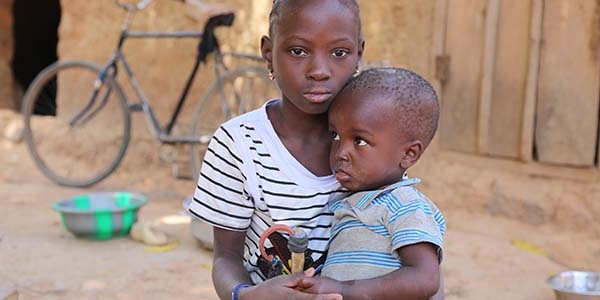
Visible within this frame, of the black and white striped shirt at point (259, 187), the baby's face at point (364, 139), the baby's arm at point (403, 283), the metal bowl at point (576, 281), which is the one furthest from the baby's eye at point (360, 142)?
the metal bowl at point (576, 281)

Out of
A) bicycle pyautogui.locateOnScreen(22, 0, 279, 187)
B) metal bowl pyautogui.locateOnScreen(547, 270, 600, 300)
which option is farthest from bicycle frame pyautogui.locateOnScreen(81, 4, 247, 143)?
metal bowl pyautogui.locateOnScreen(547, 270, 600, 300)

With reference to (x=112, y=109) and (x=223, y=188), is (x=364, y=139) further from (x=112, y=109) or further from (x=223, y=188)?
(x=112, y=109)

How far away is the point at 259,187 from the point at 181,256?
226 centimetres

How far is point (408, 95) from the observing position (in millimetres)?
1430

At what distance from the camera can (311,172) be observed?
1.52m

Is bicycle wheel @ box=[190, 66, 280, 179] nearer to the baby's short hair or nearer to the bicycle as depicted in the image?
the bicycle

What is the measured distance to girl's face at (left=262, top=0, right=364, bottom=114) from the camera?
4.65 feet

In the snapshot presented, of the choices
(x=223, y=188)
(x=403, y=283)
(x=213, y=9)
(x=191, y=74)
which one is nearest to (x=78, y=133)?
(x=191, y=74)

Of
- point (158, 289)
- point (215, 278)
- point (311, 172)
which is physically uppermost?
point (311, 172)

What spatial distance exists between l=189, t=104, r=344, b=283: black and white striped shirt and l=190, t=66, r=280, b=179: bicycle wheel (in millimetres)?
3141

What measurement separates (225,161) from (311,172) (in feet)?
0.62

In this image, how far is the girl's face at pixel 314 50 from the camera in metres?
1.42

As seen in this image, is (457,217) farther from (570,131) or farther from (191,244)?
(191,244)

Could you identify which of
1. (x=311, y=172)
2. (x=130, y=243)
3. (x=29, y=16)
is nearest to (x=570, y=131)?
(x=130, y=243)
